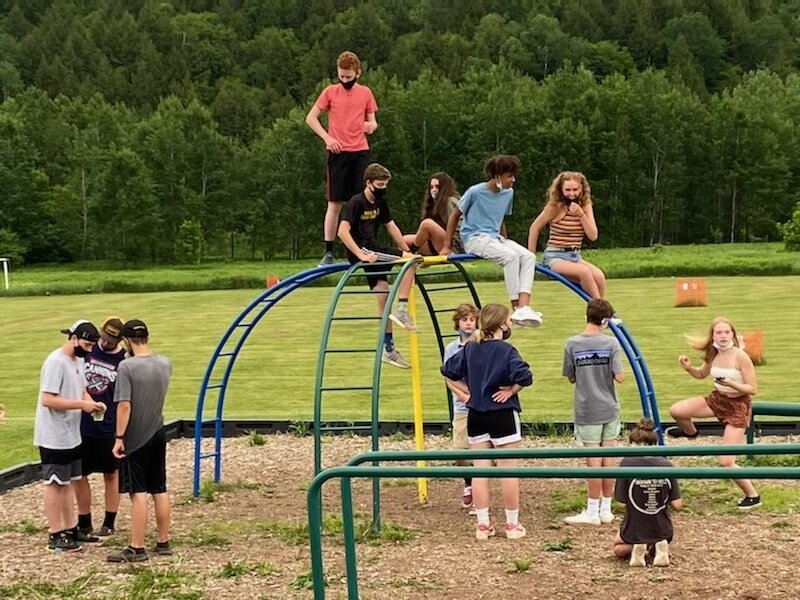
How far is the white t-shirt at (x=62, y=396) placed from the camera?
7.31 meters

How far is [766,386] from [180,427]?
7550 millimetres

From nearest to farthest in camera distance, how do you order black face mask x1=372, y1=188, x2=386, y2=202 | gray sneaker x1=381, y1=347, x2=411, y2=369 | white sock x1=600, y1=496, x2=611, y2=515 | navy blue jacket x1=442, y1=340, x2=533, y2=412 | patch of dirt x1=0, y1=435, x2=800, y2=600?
1. patch of dirt x1=0, y1=435, x2=800, y2=600
2. navy blue jacket x1=442, y1=340, x2=533, y2=412
3. white sock x1=600, y1=496, x2=611, y2=515
4. black face mask x1=372, y1=188, x2=386, y2=202
5. gray sneaker x1=381, y1=347, x2=411, y2=369

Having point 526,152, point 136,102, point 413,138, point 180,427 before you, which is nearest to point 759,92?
point 526,152

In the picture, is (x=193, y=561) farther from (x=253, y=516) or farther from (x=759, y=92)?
(x=759, y=92)

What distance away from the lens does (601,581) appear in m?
6.54

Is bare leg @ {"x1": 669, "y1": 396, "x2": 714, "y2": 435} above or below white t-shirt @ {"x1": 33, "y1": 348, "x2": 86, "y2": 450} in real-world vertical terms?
below

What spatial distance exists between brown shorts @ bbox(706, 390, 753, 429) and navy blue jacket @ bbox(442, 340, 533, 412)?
1.67 metres

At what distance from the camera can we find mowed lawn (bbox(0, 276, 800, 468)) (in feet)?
46.9

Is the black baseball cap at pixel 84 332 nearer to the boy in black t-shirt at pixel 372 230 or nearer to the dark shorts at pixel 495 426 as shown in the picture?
the boy in black t-shirt at pixel 372 230

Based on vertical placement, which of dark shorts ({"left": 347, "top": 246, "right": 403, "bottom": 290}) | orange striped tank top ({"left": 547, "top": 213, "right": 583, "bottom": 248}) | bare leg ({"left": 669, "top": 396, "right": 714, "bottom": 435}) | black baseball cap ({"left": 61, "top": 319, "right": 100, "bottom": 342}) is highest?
orange striped tank top ({"left": 547, "top": 213, "right": 583, "bottom": 248})

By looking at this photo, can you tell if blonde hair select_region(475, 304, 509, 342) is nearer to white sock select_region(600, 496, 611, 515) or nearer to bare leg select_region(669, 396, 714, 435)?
white sock select_region(600, 496, 611, 515)

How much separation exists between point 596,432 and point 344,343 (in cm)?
1323

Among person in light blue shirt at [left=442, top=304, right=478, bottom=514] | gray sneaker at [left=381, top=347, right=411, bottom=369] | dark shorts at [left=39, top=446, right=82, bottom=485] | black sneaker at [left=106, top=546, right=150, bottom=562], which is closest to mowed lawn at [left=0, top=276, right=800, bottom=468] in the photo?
gray sneaker at [left=381, top=347, right=411, bottom=369]

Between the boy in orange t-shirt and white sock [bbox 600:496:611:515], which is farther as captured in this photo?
the boy in orange t-shirt
